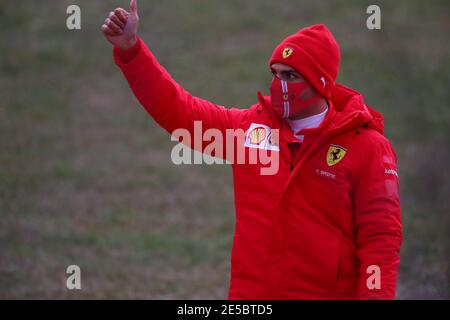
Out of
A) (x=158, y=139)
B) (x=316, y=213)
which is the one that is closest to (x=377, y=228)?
(x=316, y=213)

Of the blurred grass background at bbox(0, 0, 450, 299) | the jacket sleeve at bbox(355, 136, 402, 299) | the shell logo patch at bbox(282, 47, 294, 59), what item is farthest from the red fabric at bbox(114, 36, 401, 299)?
the blurred grass background at bbox(0, 0, 450, 299)

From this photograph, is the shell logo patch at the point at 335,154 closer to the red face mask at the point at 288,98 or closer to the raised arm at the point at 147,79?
the red face mask at the point at 288,98

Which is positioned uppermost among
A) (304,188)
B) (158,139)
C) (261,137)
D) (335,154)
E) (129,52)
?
(158,139)

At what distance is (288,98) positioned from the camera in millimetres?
3842

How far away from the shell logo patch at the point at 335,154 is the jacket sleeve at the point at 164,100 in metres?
0.54

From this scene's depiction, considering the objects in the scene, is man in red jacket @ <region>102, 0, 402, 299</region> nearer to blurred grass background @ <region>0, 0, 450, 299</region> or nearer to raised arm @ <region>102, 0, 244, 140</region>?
raised arm @ <region>102, 0, 244, 140</region>

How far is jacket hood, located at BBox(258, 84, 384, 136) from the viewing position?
3.76 metres

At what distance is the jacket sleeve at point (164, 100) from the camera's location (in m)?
3.80

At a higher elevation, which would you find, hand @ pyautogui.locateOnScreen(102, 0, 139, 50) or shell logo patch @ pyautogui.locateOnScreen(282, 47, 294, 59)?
hand @ pyautogui.locateOnScreen(102, 0, 139, 50)

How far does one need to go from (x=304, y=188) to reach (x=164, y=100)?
32.3 inches

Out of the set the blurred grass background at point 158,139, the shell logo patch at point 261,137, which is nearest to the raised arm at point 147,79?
the shell logo patch at point 261,137

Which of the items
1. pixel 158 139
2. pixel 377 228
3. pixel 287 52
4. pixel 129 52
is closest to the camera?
pixel 377 228

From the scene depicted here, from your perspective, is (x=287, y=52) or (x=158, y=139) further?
(x=158, y=139)

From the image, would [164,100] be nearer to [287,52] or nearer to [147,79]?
[147,79]
